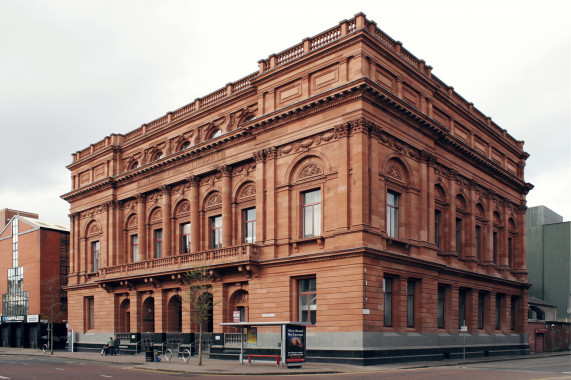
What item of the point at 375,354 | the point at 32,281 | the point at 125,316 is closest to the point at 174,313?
the point at 125,316

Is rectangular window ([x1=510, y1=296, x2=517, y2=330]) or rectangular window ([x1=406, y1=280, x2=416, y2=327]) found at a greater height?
rectangular window ([x1=406, y1=280, x2=416, y2=327])

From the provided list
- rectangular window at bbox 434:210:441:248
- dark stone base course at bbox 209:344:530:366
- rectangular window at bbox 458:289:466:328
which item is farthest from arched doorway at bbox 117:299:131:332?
rectangular window at bbox 458:289:466:328

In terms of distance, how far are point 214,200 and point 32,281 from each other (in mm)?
35696

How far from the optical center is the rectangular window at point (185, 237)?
52.0m

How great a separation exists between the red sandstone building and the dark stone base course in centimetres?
13

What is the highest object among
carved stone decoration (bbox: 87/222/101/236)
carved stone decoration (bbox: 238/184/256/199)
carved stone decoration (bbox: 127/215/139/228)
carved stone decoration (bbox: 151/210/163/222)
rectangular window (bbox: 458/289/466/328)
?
carved stone decoration (bbox: 238/184/256/199)

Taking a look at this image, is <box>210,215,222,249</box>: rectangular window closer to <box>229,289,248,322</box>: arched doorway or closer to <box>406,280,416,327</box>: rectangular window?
<box>229,289,248,322</box>: arched doorway

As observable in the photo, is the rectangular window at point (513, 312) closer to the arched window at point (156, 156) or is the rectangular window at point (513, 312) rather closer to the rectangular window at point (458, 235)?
the rectangular window at point (458, 235)

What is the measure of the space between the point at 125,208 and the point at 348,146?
Result: 2827 cm

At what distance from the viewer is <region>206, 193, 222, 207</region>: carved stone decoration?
4894 centimetres

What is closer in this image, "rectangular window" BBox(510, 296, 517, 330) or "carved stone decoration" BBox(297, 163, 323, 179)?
"carved stone decoration" BBox(297, 163, 323, 179)

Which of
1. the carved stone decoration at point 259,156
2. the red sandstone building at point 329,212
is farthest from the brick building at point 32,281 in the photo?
the carved stone decoration at point 259,156

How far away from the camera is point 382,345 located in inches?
1463

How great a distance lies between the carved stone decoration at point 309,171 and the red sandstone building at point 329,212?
0.29 ft
